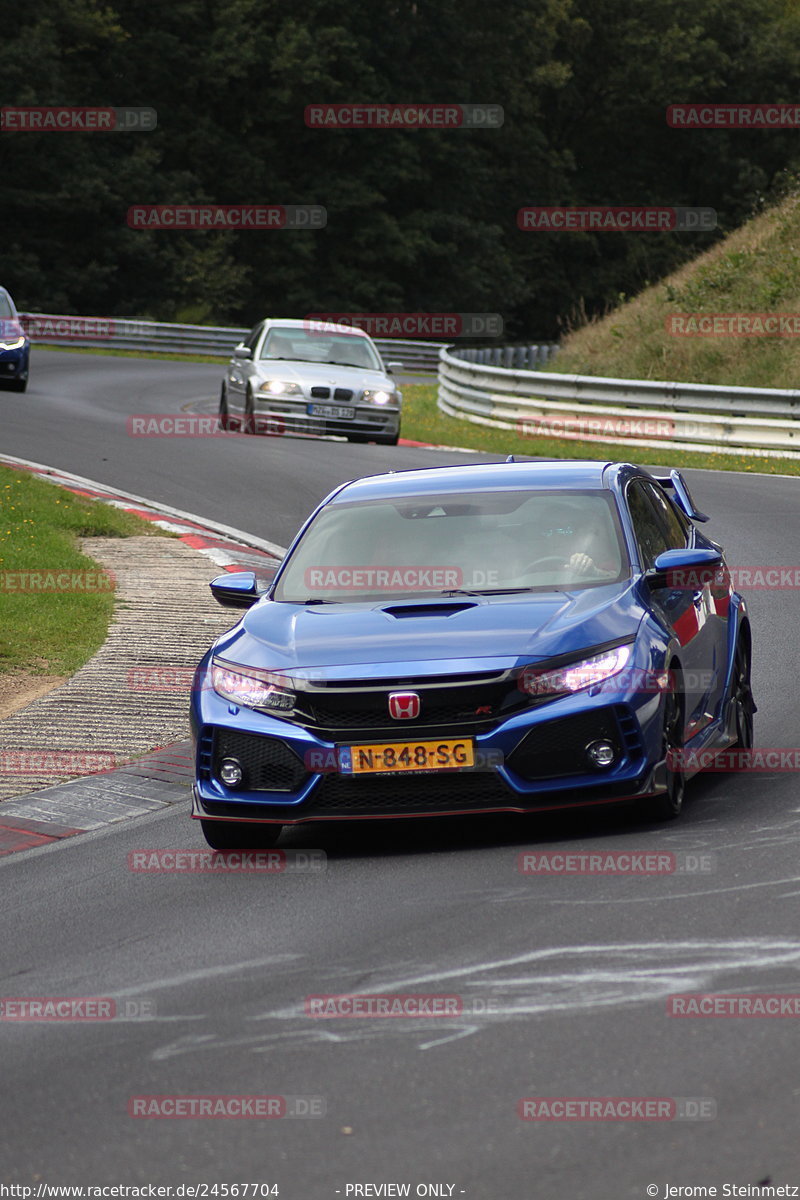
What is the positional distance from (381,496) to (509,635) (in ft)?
6.21

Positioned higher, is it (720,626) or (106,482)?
(720,626)

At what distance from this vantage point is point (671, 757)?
7.55 meters

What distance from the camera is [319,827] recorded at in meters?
8.13

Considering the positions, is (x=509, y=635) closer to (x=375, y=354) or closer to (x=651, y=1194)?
(x=651, y=1194)

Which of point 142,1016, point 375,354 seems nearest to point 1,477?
point 375,354

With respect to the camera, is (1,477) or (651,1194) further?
(1,477)

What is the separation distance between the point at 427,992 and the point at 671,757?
231cm
